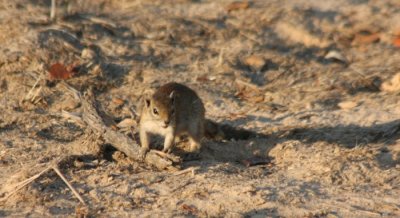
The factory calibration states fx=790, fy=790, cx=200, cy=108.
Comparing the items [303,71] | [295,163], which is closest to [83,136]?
[295,163]

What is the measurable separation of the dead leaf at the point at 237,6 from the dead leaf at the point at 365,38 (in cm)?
161

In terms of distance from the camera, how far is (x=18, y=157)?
264 inches

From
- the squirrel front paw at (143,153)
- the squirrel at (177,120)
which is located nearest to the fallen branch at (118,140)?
the squirrel front paw at (143,153)

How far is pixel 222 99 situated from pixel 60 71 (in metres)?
1.82

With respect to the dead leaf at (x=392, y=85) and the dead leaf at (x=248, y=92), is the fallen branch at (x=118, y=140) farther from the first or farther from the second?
the dead leaf at (x=392, y=85)

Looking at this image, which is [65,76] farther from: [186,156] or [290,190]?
[290,190]

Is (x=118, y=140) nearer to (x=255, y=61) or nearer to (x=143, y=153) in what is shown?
(x=143, y=153)

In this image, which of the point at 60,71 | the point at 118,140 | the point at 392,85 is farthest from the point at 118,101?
the point at 392,85

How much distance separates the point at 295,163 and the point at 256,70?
2831 mm

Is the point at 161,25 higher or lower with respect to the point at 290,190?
higher

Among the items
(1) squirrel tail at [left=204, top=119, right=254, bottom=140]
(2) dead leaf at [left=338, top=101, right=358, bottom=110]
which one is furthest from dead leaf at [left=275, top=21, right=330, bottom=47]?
(1) squirrel tail at [left=204, top=119, right=254, bottom=140]

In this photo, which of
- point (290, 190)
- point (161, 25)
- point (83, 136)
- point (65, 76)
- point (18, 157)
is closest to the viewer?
point (290, 190)

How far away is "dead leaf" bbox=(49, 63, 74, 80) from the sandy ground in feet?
0.20

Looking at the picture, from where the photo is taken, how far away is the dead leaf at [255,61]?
31.2 ft
